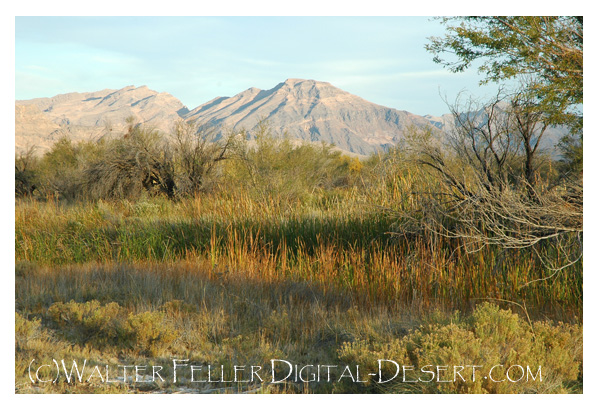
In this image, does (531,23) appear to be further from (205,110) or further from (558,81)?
(205,110)

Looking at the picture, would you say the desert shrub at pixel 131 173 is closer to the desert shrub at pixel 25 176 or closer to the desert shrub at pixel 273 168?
the desert shrub at pixel 273 168

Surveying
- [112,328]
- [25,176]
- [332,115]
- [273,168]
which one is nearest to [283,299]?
[112,328]

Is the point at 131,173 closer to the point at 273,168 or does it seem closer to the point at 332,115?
the point at 273,168

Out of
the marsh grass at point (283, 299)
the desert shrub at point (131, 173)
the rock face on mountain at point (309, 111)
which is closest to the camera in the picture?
the marsh grass at point (283, 299)

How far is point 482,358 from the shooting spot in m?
3.39

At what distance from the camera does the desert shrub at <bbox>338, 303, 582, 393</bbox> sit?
3297mm

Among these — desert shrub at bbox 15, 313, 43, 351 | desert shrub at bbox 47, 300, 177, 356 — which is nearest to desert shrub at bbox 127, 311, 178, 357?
desert shrub at bbox 47, 300, 177, 356

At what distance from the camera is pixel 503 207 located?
16.9 feet

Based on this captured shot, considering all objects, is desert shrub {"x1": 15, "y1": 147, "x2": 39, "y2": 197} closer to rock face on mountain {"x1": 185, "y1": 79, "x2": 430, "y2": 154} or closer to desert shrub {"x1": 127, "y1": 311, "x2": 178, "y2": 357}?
desert shrub {"x1": 127, "y1": 311, "x2": 178, "y2": 357}

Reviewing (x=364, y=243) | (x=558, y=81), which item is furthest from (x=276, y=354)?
(x=558, y=81)

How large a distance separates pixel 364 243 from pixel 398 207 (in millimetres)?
738

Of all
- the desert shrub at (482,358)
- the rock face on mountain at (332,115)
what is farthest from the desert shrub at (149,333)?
the rock face on mountain at (332,115)

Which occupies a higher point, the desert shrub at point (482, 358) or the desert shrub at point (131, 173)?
the desert shrub at point (131, 173)

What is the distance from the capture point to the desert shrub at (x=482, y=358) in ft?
10.8
